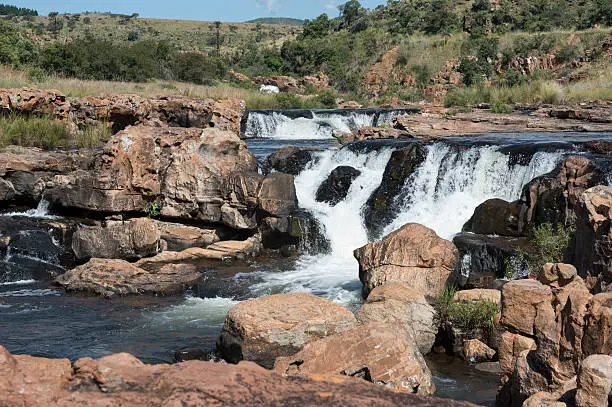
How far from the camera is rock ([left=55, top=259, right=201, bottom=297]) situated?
1053 cm

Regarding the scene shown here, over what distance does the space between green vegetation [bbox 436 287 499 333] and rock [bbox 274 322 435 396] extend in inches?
88.6

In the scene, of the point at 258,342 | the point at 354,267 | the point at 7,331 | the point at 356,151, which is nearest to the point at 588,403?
the point at 258,342

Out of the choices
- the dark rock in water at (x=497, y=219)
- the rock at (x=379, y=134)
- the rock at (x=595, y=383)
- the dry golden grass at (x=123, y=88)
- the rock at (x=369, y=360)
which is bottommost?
the rock at (x=369, y=360)

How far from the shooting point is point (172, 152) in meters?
13.4

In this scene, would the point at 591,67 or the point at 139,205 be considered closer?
the point at 139,205

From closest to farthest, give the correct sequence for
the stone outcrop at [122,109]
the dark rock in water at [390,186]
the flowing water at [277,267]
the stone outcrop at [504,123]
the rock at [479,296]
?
the rock at [479,296] < the flowing water at [277,267] < the dark rock in water at [390,186] < the stone outcrop at [122,109] < the stone outcrop at [504,123]

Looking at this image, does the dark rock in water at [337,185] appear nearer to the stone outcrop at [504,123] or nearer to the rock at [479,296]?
the stone outcrop at [504,123]

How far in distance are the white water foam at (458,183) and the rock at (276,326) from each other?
6233 millimetres

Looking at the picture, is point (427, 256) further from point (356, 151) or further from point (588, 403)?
point (356, 151)

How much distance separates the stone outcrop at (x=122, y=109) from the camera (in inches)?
710

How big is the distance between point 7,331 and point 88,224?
4508 millimetres

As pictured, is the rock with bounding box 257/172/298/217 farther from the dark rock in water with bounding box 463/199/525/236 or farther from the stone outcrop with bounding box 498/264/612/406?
the stone outcrop with bounding box 498/264/612/406

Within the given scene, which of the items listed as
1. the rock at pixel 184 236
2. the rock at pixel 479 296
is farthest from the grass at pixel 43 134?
the rock at pixel 479 296

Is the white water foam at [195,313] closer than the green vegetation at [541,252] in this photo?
Yes
